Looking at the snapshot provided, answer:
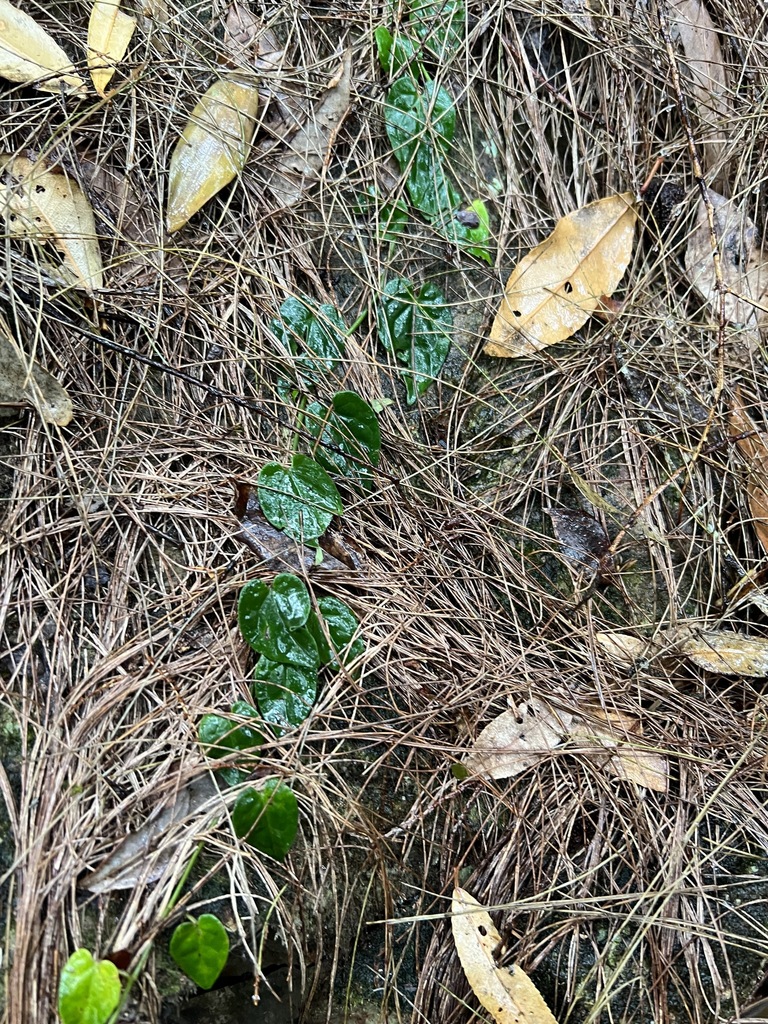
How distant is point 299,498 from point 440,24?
1200 millimetres

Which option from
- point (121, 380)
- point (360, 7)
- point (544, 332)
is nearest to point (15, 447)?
point (121, 380)

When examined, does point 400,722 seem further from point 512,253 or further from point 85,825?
point 512,253

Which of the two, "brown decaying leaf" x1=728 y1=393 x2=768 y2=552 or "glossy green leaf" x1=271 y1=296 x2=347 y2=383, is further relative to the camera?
"brown decaying leaf" x1=728 y1=393 x2=768 y2=552

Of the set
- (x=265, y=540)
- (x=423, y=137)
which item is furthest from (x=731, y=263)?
(x=265, y=540)

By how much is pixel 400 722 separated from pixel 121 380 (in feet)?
2.71

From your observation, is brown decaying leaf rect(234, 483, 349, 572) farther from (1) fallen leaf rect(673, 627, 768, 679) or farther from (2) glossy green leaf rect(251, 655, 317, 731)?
(1) fallen leaf rect(673, 627, 768, 679)

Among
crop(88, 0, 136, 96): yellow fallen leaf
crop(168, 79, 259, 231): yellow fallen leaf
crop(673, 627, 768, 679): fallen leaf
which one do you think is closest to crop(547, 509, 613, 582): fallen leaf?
crop(673, 627, 768, 679): fallen leaf

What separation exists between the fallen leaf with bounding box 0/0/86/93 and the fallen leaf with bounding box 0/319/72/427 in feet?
1.64

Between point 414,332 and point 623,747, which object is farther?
point 414,332

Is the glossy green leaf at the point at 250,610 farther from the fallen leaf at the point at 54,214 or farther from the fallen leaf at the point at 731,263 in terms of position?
the fallen leaf at the point at 731,263

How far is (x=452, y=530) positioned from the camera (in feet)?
4.70

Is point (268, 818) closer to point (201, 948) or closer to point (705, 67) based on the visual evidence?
point (201, 948)

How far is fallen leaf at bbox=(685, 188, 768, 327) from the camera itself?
1.66m

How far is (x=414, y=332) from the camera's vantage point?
153 centimetres
